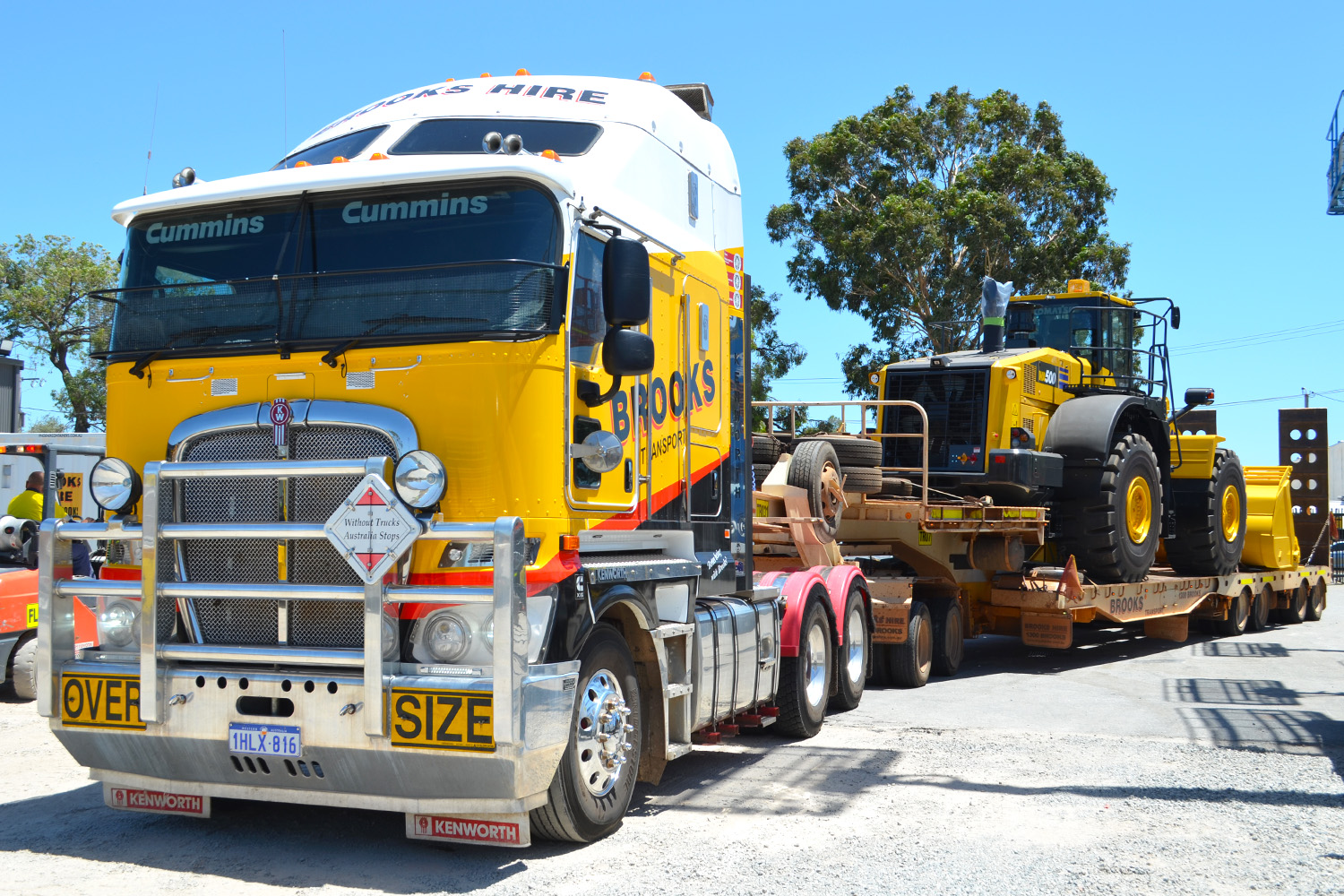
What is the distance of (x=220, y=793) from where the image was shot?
224 inches

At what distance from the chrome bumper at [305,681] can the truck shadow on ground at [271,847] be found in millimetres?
356

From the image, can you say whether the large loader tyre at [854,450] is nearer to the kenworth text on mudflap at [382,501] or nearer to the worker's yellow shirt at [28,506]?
the kenworth text on mudflap at [382,501]

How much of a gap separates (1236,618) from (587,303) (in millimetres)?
15445

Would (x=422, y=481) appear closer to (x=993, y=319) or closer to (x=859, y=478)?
(x=859, y=478)

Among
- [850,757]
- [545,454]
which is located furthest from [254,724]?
[850,757]

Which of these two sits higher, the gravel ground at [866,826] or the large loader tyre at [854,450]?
the large loader tyre at [854,450]

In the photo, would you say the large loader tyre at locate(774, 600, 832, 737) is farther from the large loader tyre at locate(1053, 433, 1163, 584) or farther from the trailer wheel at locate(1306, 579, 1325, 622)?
the trailer wheel at locate(1306, 579, 1325, 622)

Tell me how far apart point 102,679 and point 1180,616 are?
14459 mm

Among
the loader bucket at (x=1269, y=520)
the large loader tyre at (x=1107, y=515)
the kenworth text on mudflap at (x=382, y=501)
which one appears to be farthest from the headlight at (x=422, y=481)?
the loader bucket at (x=1269, y=520)

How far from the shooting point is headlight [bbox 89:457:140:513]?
229 inches

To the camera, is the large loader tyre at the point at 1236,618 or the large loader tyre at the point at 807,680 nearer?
the large loader tyre at the point at 807,680

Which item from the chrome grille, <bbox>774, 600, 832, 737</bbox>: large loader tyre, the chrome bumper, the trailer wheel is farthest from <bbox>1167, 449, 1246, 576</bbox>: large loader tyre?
the chrome grille

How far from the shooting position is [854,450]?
12055 millimetres

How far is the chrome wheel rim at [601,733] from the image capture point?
592 centimetres
